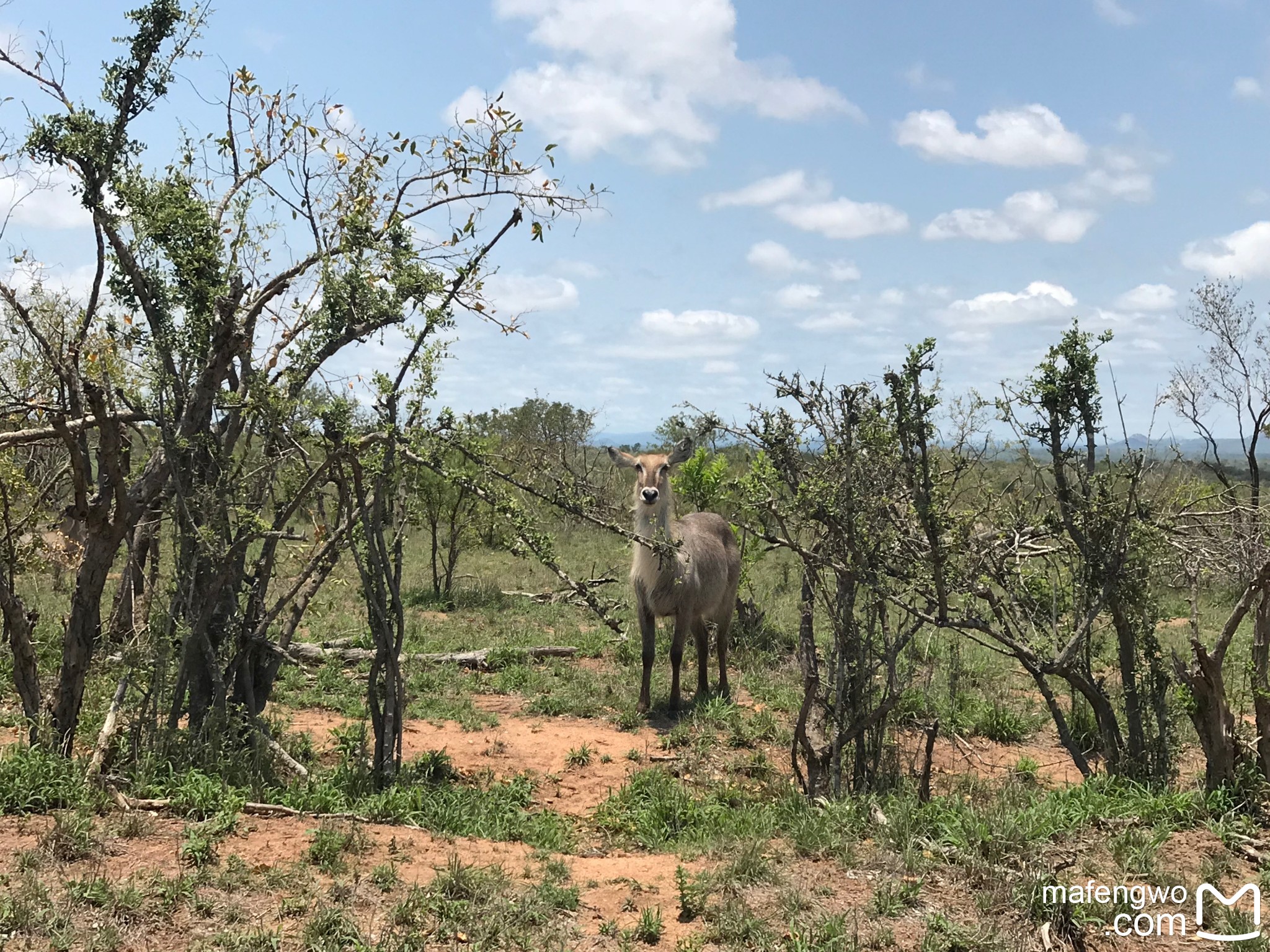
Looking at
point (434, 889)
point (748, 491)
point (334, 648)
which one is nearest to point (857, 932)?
point (434, 889)

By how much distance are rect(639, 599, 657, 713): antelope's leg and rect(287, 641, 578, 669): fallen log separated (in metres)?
1.83

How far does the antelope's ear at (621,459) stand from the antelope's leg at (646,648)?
1516mm

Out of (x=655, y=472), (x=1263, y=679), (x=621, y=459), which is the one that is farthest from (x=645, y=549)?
(x=1263, y=679)

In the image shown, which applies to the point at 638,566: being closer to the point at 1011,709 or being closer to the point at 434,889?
the point at 1011,709

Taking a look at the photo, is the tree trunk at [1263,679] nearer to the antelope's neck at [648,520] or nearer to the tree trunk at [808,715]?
the tree trunk at [808,715]

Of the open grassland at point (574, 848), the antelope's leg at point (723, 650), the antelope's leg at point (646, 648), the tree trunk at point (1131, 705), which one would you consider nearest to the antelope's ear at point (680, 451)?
the antelope's leg at point (646, 648)

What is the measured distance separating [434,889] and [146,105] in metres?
5.02

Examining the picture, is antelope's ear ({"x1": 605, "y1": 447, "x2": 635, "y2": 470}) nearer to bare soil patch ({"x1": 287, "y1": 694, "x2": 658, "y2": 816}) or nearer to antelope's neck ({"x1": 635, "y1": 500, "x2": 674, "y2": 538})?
antelope's neck ({"x1": 635, "y1": 500, "x2": 674, "y2": 538})

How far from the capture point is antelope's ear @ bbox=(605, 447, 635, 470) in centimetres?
967

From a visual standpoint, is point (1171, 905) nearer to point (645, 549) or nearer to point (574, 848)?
point (574, 848)

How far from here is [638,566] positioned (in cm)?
909

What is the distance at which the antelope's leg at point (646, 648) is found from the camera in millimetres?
8617

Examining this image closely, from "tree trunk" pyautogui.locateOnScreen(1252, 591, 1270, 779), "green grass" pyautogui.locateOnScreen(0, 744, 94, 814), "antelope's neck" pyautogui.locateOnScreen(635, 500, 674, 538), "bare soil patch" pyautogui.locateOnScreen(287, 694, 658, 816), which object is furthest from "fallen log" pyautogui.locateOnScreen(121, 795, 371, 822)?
"tree trunk" pyautogui.locateOnScreen(1252, 591, 1270, 779)

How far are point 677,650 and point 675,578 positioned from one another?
28.8 inches
